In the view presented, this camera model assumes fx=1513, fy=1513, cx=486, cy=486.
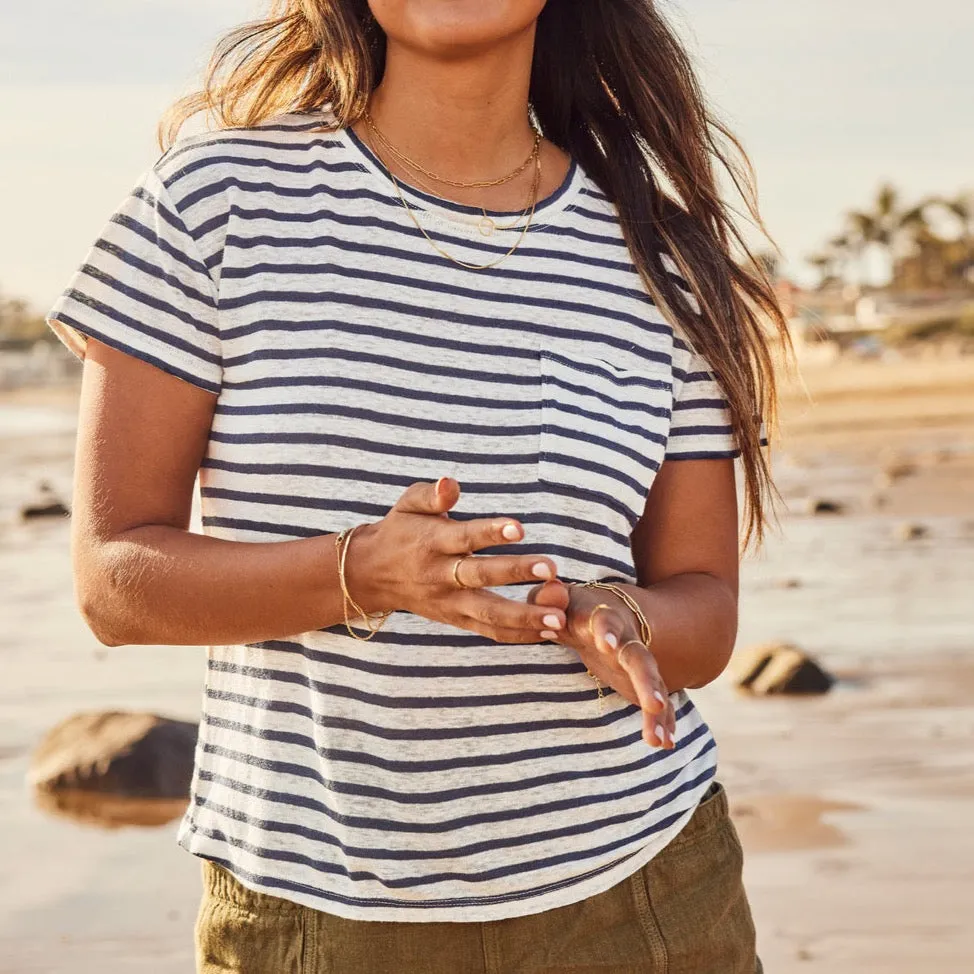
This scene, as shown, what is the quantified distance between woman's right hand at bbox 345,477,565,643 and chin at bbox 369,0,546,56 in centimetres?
85

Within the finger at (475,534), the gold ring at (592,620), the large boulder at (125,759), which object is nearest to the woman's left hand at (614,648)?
the gold ring at (592,620)

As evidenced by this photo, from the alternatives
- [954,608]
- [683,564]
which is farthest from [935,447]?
[683,564]

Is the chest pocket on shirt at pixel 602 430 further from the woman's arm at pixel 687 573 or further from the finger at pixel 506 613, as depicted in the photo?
the finger at pixel 506 613

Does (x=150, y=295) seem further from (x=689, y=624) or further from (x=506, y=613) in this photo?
(x=689, y=624)

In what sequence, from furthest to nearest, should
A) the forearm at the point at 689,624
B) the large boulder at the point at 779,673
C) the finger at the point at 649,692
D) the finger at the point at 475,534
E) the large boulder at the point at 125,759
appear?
the large boulder at the point at 779,673
the large boulder at the point at 125,759
the forearm at the point at 689,624
the finger at the point at 649,692
the finger at the point at 475,534

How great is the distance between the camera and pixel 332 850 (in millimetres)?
1981

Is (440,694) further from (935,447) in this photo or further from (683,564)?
(935,447)

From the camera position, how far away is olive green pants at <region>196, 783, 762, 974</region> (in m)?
1.97

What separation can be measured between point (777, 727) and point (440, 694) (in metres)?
5.12

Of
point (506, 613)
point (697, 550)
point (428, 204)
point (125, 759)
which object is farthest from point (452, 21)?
point (125, 759)

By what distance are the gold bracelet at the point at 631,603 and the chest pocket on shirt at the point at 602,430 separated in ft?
0.40

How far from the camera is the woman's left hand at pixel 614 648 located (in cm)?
176

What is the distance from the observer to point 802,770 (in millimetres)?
6273

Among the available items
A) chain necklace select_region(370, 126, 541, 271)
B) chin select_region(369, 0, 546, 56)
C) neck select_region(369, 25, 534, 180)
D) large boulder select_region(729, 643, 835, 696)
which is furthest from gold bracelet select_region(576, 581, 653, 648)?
large boulder select_region(729, 643, 835, 696)
